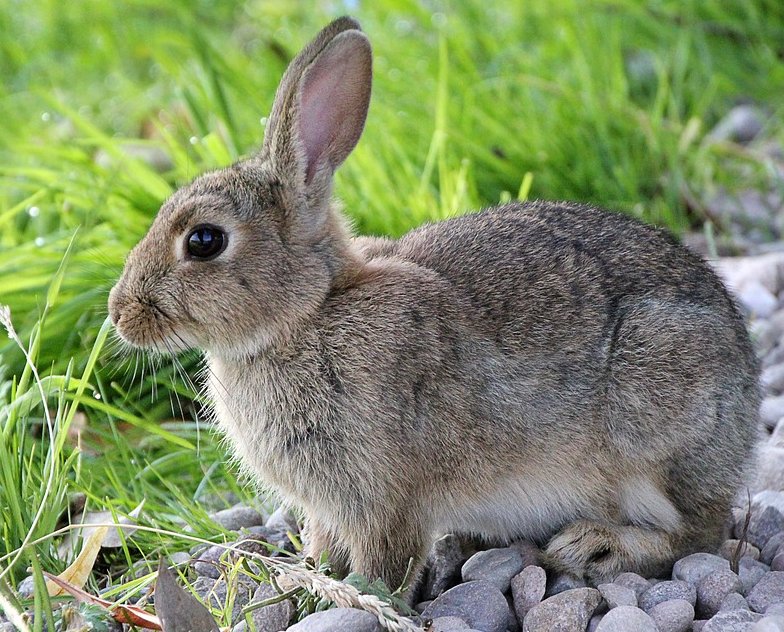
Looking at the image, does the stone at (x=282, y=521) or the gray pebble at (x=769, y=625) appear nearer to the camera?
Result: the gray pebble at (x=769, y=625)

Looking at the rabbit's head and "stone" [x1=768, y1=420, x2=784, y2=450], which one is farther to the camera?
"stone" [x1=768, y1=420, x2=784, y2=450]

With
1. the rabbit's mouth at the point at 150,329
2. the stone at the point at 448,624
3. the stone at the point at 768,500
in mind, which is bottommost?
the stone at the point at 768,500

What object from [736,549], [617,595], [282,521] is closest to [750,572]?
[736,549]

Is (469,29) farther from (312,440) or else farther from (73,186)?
(312,440)

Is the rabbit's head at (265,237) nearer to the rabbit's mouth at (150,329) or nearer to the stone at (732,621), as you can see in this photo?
the rabbit's mouth at (150,329)

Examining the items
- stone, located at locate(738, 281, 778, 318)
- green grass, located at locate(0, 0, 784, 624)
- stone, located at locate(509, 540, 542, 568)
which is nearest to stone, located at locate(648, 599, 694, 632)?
stone, located at locate(509, 540, 542, 568)

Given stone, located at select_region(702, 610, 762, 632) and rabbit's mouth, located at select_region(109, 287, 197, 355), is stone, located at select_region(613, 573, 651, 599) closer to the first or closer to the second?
stone, located at select_region(702, 610, 762, 632)

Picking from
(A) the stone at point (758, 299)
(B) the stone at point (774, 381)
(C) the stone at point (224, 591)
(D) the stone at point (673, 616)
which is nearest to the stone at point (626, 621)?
(D) the stone at point (673, 616)

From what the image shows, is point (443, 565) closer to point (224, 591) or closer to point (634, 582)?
point (634, 582)
